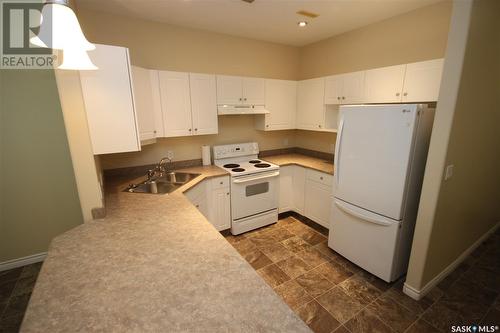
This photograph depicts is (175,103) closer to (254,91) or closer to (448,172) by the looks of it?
(254,91)

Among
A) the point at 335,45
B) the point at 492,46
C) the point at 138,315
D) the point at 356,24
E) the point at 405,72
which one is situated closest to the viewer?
the point at 138,315

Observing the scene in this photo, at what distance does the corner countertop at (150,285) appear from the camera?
81 cm

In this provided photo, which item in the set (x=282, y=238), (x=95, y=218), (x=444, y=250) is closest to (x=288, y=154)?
(x=282, y=238)

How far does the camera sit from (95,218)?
5.19ft

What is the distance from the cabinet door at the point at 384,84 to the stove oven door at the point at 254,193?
4.82 feet

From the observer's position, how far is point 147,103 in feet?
7.86

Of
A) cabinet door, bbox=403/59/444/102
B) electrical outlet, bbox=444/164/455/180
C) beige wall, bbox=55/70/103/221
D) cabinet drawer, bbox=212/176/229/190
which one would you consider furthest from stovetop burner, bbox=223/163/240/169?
electrical outlet, bbox=444/164/455/180

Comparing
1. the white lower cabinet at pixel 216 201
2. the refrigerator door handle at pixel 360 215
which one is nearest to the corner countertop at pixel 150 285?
the white lower cabinet at pixel 216 201

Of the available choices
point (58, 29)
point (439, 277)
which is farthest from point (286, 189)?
point (58, 29)

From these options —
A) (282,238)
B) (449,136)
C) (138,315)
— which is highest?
(449,136)

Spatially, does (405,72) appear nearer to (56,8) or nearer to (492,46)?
(492,46)

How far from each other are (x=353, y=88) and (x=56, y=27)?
2.75 meters

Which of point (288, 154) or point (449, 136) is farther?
point (288, 154)

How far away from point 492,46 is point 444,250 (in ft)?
5.81
